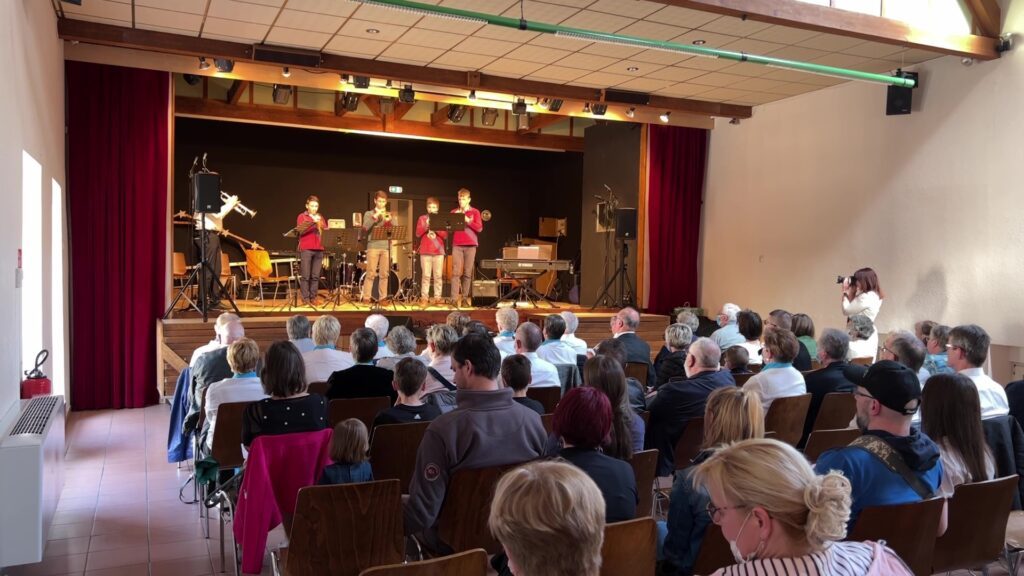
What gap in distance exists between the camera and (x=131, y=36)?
664cm

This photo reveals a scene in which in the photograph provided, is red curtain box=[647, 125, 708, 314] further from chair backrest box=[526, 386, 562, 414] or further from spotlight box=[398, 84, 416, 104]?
chair backrest box=[526, 386, 562, 414]

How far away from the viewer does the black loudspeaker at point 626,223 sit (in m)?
9.85

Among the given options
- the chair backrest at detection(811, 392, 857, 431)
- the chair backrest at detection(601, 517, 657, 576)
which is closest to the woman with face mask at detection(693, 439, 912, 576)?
the chair backrest at detection(601, 517, 657, 576)

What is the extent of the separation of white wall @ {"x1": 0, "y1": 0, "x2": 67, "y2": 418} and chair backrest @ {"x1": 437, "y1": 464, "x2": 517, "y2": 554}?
7.86ft

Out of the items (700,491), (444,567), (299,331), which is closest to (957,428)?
(700,491)

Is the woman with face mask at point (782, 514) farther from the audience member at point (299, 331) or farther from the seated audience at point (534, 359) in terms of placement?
the audience member at point (299, 331)

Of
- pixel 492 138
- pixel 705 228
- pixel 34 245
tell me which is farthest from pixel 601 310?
pixel 34 245

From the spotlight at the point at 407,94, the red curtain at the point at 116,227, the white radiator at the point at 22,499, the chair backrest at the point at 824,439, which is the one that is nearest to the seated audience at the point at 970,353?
the chair backrest at the point at 824,439

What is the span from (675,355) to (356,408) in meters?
2.12

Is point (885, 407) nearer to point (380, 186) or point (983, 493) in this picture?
point (983, 493)

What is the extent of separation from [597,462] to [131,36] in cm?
634

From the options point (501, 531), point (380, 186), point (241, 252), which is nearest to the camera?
point (501, 531)

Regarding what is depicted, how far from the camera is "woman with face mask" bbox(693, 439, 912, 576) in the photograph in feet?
4.32

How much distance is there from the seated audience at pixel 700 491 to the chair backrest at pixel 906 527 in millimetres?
408
